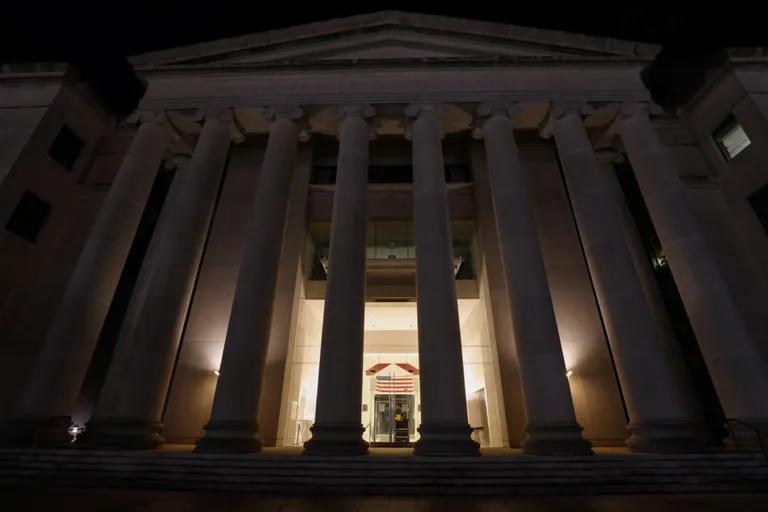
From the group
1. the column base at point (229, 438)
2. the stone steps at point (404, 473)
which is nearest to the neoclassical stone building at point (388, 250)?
the column base at point (229, 438)

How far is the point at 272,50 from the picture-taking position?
933 inches

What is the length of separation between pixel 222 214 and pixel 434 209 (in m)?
14.5

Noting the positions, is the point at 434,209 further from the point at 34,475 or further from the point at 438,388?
the point at 34,475

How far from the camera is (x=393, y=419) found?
24.6m

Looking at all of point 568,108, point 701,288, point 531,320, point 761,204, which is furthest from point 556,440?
point 761,204

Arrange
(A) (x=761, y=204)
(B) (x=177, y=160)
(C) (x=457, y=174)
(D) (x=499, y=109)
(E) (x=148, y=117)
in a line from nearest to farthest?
(D) (x=499, y=109), (A) (x=761, y=204), (E) (x=148, y=117), (B) (x=177, y=160), (C) (x=457, y=174)

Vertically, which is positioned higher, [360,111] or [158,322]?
[360,111]

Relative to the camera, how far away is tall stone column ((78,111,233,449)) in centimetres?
1605

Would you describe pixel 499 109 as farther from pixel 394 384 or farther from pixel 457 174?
pixel 394 384

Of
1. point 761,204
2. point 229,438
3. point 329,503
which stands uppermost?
point 761,204

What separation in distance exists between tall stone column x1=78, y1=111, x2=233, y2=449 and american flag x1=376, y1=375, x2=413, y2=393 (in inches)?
477

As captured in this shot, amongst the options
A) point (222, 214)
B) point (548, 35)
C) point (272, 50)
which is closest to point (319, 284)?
point (222, 214)

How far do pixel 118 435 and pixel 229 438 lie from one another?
4.57m

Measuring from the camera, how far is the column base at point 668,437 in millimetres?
14375
